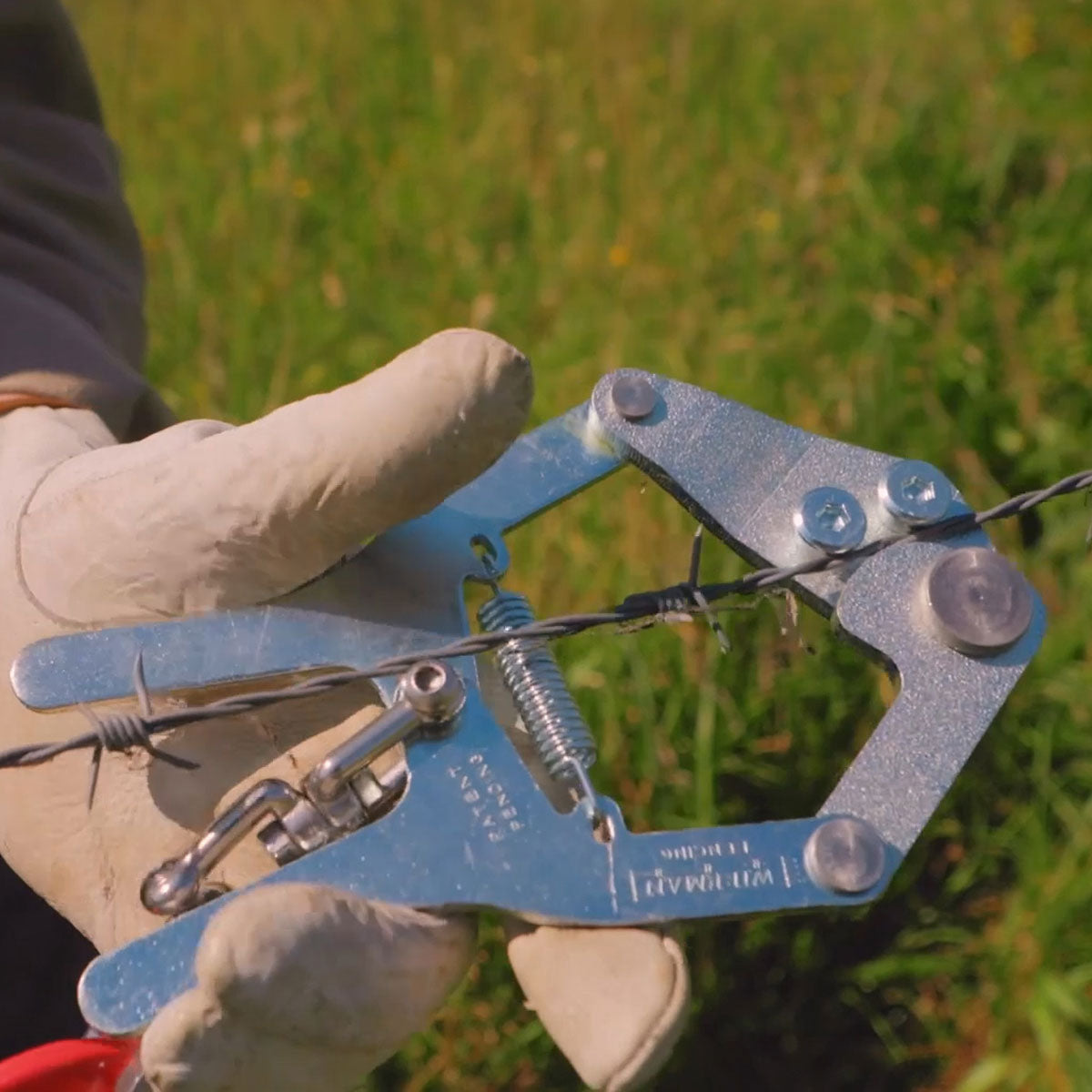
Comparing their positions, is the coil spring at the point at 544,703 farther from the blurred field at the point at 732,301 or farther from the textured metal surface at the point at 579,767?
the blurred field at the point at 732,301

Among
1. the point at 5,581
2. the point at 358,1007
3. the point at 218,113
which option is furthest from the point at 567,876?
the point at 218,113

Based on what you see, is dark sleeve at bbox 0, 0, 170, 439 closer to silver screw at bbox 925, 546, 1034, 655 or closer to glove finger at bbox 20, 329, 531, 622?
glove finger at bbox 20, 329, 531, 622

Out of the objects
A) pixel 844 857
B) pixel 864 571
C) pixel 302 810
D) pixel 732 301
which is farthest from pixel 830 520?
pixel 732 301

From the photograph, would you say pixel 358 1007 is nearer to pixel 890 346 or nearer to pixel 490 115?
pixel 890 346

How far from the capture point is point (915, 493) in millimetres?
1285

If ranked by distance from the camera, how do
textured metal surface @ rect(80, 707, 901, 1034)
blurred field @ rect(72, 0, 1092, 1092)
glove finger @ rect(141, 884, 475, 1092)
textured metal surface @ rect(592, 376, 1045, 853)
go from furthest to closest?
blurred field @ rect(72, 0, 1092, 1092) → textured metal surface @ rect(592, 376, 1045, 853) → textured metal surface @ rect(80, 707, 901, 1034) → glove finger @ rect(141, 884, 475, 1092)

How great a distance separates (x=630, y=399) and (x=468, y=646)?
306 mm

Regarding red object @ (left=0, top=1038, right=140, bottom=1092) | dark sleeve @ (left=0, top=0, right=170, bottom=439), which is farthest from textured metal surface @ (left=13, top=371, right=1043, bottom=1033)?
dark sleeve @ (left=0, top=0, right=170, bottom=439)

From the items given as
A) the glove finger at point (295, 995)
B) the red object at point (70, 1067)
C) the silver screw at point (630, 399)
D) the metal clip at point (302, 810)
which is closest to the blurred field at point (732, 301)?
the silver screw at point (630, 399)

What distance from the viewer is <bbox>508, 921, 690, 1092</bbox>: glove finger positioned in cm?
101

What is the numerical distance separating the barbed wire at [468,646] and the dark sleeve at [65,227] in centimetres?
52

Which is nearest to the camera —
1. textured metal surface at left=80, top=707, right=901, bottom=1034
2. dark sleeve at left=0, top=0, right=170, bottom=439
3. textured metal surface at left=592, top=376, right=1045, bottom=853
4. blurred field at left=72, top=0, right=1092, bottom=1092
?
textured metal surface at left=80, top=707, right=901, bottom=1034

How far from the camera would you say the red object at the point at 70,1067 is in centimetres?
111

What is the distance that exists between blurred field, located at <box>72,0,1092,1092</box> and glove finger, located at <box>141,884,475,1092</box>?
21.6 inches
